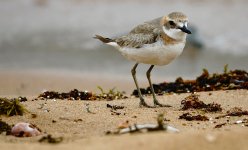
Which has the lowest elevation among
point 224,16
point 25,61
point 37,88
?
point 37,88

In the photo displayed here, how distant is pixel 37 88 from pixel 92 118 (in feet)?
14.8

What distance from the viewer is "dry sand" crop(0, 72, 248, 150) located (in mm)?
4922

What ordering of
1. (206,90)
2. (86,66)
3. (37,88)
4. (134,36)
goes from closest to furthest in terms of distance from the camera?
(134,36) < (206,90) < (37,88) < (86,66)

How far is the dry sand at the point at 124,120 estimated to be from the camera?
4.92 meters

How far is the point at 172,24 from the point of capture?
7656mm

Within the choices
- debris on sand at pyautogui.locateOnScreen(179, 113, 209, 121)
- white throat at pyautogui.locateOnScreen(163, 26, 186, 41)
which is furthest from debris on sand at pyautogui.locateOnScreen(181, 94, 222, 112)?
white throat at pyautogui.locateOnScreen(163, 26, 186, 41)

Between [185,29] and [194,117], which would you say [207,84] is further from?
[194,117]

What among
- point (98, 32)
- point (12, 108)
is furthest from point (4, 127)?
point (98, 32)

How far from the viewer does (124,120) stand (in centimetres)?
668

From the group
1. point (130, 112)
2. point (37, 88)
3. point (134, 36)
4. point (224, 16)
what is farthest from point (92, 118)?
point (224, 16)

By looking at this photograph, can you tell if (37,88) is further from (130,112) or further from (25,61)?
(130,112)

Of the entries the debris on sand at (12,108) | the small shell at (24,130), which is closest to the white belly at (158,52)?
the debris on sand at (12,108)

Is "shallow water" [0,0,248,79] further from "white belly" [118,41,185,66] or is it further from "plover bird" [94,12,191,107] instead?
"white belly" [118,41,185,66]

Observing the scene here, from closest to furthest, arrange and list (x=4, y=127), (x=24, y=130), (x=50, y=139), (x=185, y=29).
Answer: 1. (x=50, y=139)
2. (x=24, y=130)
3. (x=4, y=127)
4. (x=185, y=29)
